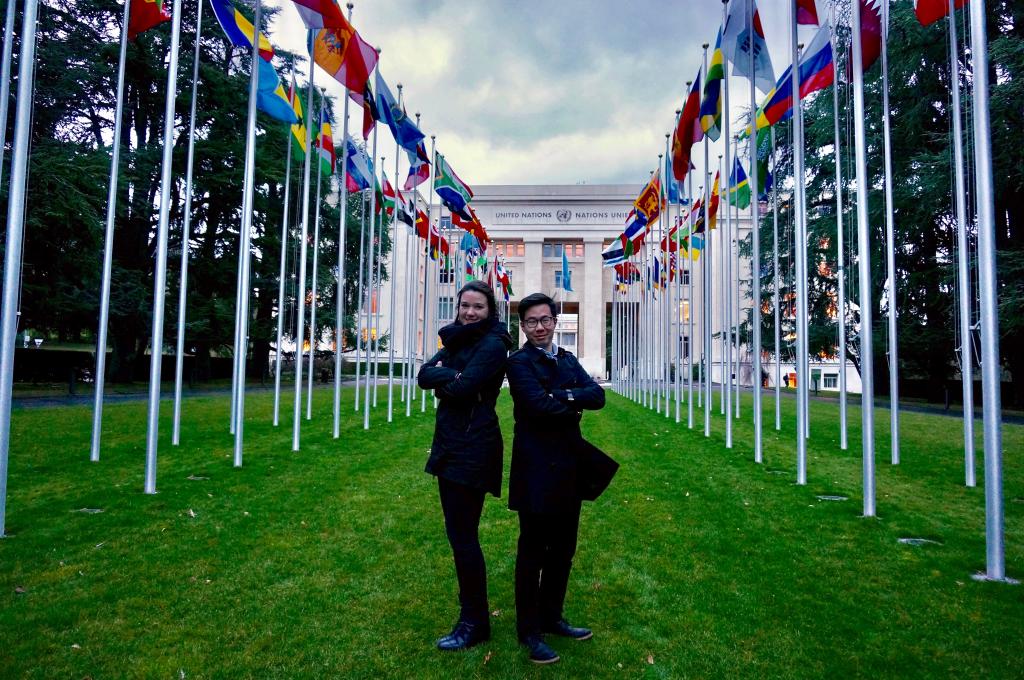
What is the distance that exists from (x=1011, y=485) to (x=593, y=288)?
5855 cm

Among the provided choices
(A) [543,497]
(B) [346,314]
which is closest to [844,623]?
(A) [543,497]

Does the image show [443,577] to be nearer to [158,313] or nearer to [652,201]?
[158,313]

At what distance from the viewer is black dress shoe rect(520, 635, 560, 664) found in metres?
3.84

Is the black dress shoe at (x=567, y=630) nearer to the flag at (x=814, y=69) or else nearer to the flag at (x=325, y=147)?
the flag at (x=814, y=69)

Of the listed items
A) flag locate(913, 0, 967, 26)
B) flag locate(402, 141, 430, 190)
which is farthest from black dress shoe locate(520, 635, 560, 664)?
flag locate(402, 141, 430, 190)

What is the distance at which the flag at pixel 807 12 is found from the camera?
32.8 ft

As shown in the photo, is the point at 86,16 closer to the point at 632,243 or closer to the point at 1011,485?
the point at 632,243

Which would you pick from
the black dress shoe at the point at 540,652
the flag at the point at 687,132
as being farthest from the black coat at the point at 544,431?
the flag at the point at 687,132

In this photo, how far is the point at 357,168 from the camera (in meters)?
16.3

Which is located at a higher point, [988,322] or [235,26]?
[235,26]

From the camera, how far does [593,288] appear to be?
67812 millimetres

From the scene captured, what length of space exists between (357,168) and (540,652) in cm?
1451

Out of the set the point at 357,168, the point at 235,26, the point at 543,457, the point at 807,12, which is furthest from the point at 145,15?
the point at 543,457

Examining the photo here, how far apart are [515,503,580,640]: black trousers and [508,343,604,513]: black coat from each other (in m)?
0.12
